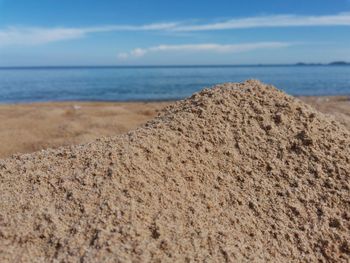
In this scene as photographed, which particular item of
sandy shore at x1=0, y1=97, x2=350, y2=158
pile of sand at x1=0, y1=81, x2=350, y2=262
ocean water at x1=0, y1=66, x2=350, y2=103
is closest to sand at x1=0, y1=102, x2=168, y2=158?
sandy shore at x1=0, y1=97, x2=350, y2=158

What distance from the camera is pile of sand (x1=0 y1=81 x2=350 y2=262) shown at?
204 cm

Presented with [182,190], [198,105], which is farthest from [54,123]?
[182,190]

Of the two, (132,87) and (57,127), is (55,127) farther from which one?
(132,87)

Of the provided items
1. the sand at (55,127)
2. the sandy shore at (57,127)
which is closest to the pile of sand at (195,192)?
the sandy shore at (57,127)

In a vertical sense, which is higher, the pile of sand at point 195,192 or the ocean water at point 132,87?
the pile of sand at point 195,192

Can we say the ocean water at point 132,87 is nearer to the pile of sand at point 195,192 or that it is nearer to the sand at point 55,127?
the sand at point 55,127

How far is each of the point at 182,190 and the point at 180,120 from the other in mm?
607

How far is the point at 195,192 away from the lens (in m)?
2.37

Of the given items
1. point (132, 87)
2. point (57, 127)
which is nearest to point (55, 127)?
point (57, 127)

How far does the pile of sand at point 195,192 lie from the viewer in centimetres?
204

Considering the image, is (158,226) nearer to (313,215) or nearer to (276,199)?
(276,199)

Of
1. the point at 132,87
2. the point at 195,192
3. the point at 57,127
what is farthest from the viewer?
the point at 132,87

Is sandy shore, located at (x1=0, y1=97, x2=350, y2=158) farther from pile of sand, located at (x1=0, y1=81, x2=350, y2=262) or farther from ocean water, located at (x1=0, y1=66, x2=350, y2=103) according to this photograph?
pile of sand, located at (x1=0, y1=81, x2=350, y2=262)

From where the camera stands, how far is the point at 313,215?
241 centimetres
